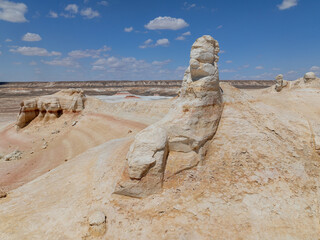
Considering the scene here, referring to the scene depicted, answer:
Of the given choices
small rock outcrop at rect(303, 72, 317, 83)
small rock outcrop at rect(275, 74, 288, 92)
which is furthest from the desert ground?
small rock outcrop at rect(275, 74, 288, 92)

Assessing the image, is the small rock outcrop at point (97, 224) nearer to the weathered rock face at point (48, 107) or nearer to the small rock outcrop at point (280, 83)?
the weathered rock face at point (48, 107)

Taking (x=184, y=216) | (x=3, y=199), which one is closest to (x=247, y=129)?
(x=184, y=216)

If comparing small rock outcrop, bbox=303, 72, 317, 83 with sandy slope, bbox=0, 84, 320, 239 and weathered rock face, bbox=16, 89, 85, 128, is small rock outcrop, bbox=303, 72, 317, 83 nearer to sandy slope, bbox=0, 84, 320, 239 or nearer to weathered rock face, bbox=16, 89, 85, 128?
sandy slope, bbox=0, 84, 320, 239

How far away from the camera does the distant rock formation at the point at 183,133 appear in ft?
15.7

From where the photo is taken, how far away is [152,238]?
392 centimetres

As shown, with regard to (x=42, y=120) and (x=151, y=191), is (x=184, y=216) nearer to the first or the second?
(x=151, y=191)

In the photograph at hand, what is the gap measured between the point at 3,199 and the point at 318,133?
938 cm

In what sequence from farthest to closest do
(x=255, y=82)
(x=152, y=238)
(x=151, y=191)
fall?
(x=255, y=82)
(x=151, y=191)
(x=152, y=238)

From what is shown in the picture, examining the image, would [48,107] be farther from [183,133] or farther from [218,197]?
[218,197]

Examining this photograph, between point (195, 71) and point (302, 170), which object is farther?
point (195, 71)

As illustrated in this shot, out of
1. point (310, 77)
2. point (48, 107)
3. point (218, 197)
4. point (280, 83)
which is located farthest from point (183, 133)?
point (48, 107)

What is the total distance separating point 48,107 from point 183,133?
15.8m

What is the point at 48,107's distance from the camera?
17297 mm

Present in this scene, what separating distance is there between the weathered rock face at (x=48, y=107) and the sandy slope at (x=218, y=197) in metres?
11.7
